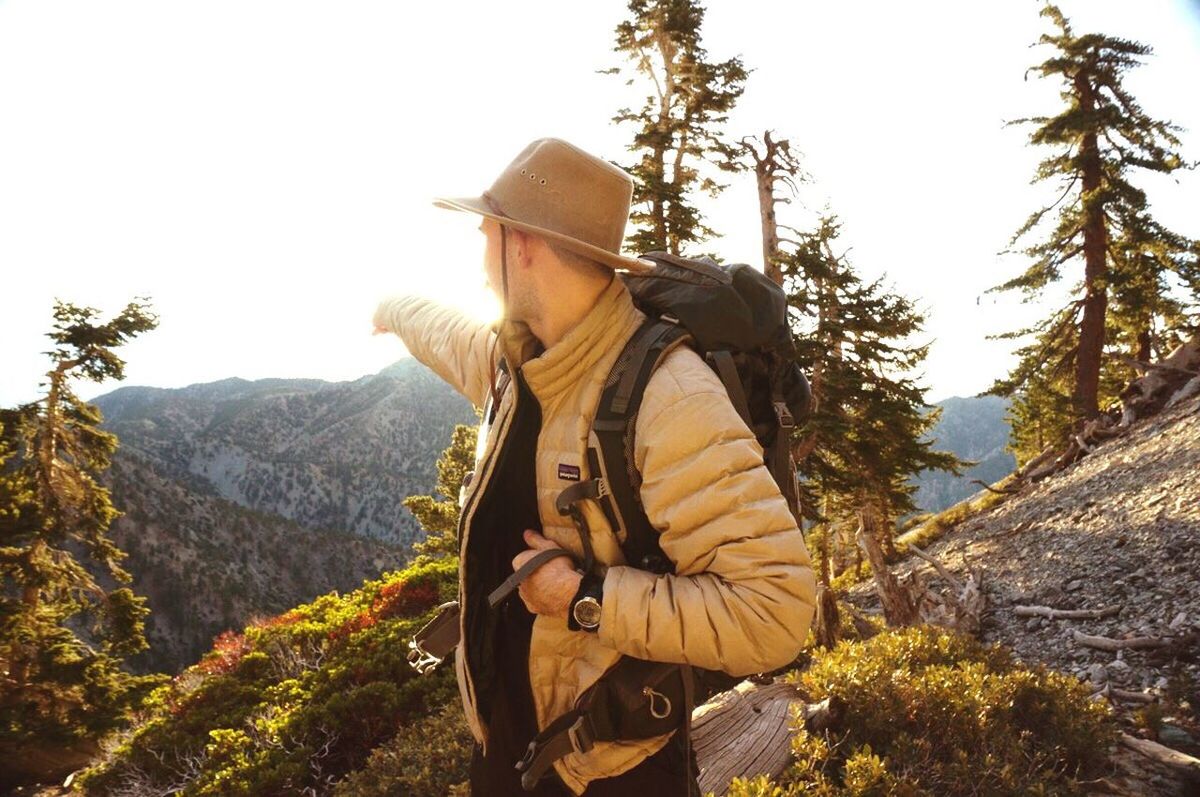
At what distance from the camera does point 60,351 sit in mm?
16797

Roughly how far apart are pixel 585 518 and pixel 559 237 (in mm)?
821

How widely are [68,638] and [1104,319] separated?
30244 millimetres

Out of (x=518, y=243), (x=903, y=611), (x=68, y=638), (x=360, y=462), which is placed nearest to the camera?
(x=518, y=243)

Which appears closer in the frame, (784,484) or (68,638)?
(784,484)

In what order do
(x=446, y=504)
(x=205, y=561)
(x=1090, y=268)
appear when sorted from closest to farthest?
(x=1090, y=268) → (x=446, y=504) → (x=205, y=561)

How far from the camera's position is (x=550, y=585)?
1742 mm

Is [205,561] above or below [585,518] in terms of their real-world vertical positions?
below

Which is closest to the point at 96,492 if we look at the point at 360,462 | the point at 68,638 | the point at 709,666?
the point at 68,638

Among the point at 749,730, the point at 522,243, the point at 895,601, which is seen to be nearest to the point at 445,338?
the point at 522,243

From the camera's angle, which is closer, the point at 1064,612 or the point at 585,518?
the point at 585,518

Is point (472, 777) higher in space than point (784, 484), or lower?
lower

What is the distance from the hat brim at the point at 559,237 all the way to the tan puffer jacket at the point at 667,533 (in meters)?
0.09

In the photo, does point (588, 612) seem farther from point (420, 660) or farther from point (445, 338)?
point (445, 338)

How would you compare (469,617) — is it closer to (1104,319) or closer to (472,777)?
(472,777)
